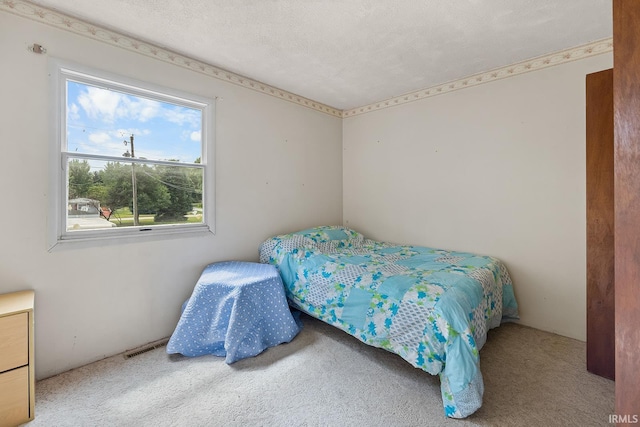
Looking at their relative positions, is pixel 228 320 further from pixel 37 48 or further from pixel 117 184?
pixel 37 48

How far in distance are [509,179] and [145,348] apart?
139 inches

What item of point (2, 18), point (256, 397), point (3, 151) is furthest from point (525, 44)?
point (3, 151)

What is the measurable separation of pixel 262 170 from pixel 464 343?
2.36 metres

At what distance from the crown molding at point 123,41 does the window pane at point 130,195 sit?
89 centimetres

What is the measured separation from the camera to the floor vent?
2029 millimetres

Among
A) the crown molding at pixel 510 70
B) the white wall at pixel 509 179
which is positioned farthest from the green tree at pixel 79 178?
the crown molding at pixel 510 70

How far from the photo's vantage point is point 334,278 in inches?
86.6

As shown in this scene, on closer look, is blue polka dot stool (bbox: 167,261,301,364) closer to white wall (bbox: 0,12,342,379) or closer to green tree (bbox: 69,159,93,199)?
white wall (bbox: 0,12,342,379)

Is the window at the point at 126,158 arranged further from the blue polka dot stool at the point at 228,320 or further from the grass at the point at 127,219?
the blue polka dot stool at the point at 228,320

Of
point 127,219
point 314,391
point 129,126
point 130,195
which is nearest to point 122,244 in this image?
point 127,219

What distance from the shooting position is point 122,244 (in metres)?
2.06

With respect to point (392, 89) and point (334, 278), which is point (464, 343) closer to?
point (334, 278)

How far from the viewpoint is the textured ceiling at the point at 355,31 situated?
1706 mm

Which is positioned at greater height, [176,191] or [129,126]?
[129,126]
